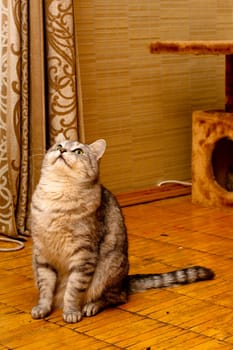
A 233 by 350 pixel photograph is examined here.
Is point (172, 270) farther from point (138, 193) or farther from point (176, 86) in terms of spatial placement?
point (176, 86)

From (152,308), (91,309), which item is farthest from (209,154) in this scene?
(91,309)

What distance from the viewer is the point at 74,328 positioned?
1.98m

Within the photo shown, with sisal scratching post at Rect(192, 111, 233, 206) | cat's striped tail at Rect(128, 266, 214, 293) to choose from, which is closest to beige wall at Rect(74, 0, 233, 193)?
A: sisal scratching post at Rect(192, 111, 233, 206)

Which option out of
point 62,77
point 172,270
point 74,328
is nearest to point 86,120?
point 62,77

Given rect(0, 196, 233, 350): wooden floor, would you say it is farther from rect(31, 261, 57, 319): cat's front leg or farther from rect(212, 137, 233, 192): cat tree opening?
rect(212, 137, 233, 192): cat tree opening

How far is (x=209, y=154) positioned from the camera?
3.37m

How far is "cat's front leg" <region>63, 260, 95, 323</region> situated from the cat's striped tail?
9.7 inches

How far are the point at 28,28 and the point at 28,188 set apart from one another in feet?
2.04

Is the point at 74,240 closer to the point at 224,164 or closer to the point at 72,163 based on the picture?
the point at 72,163

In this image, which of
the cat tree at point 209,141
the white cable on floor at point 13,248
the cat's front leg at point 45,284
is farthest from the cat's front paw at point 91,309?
the cat tree at point 209,141

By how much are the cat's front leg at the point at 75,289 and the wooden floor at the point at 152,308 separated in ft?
0.09

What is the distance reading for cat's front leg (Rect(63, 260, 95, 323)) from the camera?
6.64 ft

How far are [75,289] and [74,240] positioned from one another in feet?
0.44

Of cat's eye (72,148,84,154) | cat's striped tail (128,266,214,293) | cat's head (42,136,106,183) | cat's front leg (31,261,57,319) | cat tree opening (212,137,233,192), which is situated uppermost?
cat's eye (72,148,84,154)
